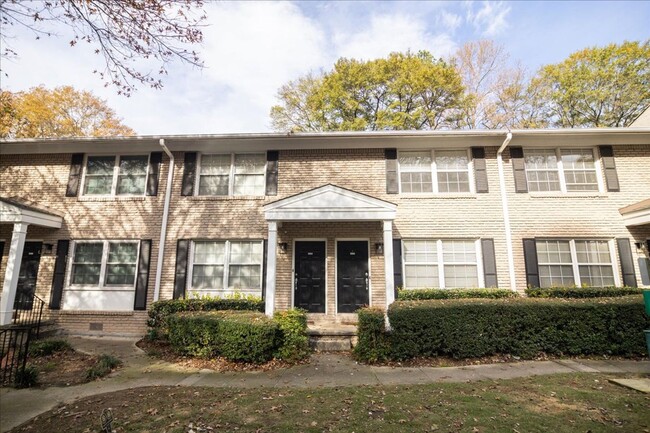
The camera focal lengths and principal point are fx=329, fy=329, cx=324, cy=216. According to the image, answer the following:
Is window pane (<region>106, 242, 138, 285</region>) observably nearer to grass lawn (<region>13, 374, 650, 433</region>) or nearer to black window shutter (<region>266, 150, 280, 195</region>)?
black window shutter (<region>266, 150, 280, 195</region>)

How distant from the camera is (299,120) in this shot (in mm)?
22391

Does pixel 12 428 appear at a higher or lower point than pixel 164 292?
lower

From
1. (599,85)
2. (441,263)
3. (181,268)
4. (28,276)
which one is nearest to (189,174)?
(181,268)

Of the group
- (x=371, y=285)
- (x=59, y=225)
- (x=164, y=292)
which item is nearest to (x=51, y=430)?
(x=164, y=292)

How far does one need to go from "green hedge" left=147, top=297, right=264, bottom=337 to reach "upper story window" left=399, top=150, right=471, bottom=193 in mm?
5913

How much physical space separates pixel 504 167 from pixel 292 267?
740 centimetres

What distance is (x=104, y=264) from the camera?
10508 mm

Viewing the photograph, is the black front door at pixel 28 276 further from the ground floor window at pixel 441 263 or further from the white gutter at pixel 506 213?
the white gutter at pixel 506 213

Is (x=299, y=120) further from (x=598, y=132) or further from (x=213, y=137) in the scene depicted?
(x=598, y=132)

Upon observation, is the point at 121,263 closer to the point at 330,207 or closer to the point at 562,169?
the point at 330,207

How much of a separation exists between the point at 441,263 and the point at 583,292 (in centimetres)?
373

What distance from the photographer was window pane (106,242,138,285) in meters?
10.4

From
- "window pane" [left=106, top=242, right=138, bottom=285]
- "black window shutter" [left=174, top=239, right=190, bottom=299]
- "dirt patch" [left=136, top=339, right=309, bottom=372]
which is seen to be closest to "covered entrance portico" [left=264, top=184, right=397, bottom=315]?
"dirt patch" [left=136, top=339, right=309, bottom=372]

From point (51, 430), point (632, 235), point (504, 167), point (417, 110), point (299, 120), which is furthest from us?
point (299, 120)
